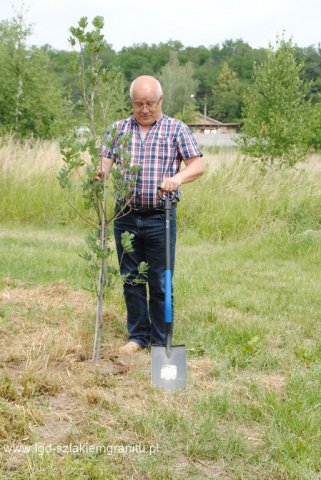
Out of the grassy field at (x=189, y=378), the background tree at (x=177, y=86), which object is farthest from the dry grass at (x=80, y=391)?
the background tree at (x=177, y=86)

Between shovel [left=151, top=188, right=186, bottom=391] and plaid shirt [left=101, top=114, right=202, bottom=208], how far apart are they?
0.15m

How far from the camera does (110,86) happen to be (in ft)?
12.6

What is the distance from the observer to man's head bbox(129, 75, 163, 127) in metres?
3.75

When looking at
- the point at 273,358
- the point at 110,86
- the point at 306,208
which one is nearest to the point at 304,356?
the point at 273,358

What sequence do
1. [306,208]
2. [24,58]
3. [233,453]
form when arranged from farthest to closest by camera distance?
[24,58], [306,208], [233,453]

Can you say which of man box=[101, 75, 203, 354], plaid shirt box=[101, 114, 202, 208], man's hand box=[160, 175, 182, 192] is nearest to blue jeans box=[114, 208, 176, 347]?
man box=[101, 75, 203, 354]

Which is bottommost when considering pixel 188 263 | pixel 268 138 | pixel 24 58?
pixel 188 263

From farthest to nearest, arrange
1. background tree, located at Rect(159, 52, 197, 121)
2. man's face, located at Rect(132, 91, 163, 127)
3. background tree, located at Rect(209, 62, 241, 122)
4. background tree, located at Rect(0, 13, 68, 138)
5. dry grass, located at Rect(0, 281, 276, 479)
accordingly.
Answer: background tree, located at Rect(209, 62, 241, 122) < background tree, located at Rect(159, 52, 197, 121) < background tree, located at Rect(0, 13, 68, 138) < man's face, located at Rect(132, 91, 163, 127) < dry grass, located at Rect(0, 281, 276, 479)

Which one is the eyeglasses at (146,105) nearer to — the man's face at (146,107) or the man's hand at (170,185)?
the man's face at (146,107)

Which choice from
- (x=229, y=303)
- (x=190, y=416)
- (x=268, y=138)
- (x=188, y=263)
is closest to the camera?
(x=190, y=416)

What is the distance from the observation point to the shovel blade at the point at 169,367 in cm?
355

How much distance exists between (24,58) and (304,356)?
1355 centimetres

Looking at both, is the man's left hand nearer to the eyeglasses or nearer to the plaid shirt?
the plaid shirt

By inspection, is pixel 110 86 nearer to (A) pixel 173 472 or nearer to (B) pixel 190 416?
(B) pixel 190 416
